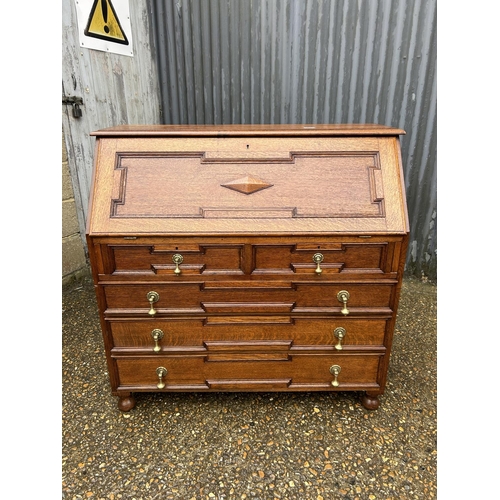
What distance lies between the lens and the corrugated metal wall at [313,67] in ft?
10.3

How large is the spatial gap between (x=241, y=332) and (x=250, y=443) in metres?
0.65

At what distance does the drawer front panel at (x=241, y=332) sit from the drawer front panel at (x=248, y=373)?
0.10 m

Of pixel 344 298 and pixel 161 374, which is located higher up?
pixel 344 298

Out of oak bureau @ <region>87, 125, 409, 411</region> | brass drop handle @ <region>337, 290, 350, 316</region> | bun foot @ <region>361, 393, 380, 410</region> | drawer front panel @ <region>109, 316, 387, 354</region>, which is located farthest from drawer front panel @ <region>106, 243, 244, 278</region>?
bun foot @ <region>361, 393, 380, 410</region>

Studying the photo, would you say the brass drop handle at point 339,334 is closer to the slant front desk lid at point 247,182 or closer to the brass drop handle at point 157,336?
the slant front desk lid at point 247,182

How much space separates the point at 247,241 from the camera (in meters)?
1.80

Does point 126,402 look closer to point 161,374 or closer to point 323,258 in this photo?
point 161,374

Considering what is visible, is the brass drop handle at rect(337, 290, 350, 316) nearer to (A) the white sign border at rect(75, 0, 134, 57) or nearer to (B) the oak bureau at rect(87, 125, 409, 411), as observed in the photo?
(B) the oak bureau at rect(87, 125, 409, 411)

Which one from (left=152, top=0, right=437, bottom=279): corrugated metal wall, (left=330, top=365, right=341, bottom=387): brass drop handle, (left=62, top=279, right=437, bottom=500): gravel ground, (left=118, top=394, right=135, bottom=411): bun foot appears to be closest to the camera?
(left=62, top=279, right=437, bottom=500): gravel ground

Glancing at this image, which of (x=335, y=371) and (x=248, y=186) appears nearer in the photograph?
(x=248, y=186)

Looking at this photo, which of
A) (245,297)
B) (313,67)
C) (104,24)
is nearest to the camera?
(245,297)

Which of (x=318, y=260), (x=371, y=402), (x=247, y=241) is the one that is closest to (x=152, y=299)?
(x=247, y=241)

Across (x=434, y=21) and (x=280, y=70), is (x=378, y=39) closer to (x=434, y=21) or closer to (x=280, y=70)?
(x=434, y=21)

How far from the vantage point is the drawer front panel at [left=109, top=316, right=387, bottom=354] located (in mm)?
1982
